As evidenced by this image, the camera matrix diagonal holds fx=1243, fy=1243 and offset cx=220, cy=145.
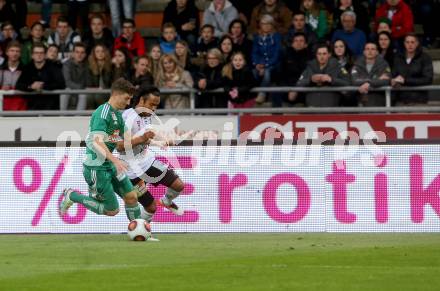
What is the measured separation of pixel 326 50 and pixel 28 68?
5179 millimetres

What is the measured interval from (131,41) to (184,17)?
1.11 metres

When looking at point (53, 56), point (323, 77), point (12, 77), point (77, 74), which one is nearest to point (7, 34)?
point (12, 77)

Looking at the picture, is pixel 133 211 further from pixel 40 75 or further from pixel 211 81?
pixel 40 75

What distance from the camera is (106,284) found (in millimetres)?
11508

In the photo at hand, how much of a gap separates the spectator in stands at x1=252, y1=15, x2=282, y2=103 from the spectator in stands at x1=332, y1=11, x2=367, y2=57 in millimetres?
993

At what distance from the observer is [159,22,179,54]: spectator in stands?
21.6 meters

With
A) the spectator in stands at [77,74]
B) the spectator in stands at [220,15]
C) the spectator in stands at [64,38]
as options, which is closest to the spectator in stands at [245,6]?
the spectator in stands at [220,15]

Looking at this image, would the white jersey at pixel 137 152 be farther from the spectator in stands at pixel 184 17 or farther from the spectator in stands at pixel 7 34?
the spectator in stands at pixel 7 34

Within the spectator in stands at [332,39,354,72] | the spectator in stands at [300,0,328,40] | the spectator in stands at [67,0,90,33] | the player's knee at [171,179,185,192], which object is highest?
the spectator in stands at [67,0,90,33]

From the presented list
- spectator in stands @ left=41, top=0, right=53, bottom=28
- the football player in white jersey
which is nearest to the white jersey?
the football player in white jersey

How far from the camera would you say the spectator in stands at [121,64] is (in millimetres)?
20891

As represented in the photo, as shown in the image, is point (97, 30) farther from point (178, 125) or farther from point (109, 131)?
point (109, 131)

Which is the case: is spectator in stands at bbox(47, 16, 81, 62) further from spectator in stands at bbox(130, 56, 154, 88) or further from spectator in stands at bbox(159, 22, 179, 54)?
spectator in stands at bbox(130, 56, 154, 88)

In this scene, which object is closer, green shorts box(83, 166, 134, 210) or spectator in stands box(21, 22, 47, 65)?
green shorts box(83, 166, 134, 210)
